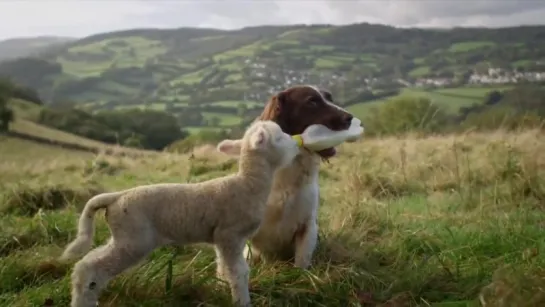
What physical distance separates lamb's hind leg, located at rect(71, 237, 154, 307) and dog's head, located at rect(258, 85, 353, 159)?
6.43 ft

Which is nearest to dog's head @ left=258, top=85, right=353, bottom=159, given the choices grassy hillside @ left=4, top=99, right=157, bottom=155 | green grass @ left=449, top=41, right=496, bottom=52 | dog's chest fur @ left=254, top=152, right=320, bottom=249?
dog's chest fur @ left=254, top=152, right=320, bottom=249

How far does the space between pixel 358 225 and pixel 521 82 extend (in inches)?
960

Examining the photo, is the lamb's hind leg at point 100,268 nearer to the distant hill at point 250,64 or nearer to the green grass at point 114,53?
the distant hill at point 250,64

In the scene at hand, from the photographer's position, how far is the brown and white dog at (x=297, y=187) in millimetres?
5543

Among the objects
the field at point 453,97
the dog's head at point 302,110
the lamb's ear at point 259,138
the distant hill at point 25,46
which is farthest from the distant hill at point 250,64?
the lamb's ear at point 259,138

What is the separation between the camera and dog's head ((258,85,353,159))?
562 centimetres

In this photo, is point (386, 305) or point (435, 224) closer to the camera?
point (386, 305)

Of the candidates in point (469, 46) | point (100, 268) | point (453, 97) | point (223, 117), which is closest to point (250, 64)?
point (223, 117)

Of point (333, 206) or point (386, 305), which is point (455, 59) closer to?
point (333, 206)

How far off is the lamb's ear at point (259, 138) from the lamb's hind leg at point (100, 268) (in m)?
0.97

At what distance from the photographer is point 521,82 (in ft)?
96.3

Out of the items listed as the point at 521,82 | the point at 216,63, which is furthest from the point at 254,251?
the point at 216,63

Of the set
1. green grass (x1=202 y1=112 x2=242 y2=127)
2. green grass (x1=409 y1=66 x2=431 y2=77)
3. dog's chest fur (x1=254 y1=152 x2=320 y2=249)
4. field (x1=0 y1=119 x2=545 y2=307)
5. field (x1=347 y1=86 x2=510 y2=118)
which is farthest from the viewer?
green grass (x1=409 y1=66 x2=431 y2=77)

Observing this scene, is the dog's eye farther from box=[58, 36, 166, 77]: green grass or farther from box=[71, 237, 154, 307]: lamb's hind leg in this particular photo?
box=[58, 36, 166, 77]: green grass
